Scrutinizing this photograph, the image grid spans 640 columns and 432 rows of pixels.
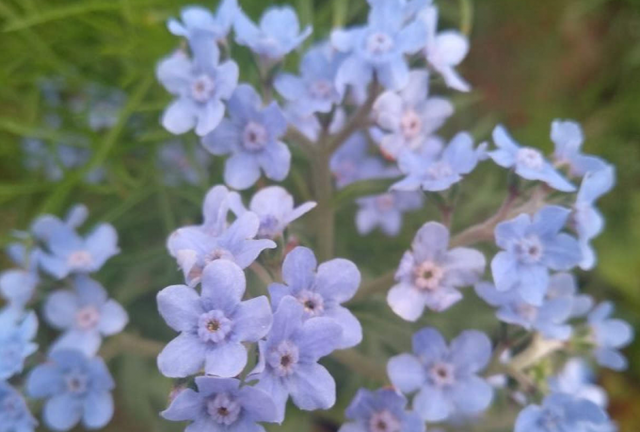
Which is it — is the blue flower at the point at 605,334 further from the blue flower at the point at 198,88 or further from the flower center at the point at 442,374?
the blue flower at the point at 198,88

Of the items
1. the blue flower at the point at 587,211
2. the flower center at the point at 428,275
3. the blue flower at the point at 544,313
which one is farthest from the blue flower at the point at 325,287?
the blue flower at the point at 587,211

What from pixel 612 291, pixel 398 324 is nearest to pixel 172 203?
pixel 398 324

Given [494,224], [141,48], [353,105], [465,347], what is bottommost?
[465,347]

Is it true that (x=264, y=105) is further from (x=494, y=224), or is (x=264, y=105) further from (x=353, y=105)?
(x=494, y=224)

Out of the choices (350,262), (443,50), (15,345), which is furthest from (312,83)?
(15,345)

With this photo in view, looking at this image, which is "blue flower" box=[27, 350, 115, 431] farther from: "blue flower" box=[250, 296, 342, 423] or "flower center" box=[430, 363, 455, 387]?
"flower center" box=[430, 363, 455, 387]

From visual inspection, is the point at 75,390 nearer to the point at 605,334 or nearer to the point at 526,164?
the point at 526,164
